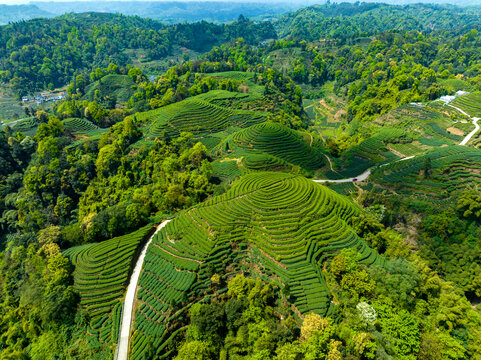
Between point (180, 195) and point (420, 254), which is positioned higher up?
point (180, 195)

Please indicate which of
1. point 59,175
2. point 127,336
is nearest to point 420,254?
point 127,336

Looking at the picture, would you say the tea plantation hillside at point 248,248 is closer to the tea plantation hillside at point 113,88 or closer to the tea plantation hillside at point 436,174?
the tea plantation hillside at point 436,174

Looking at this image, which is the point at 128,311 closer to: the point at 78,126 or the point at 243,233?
the point at 243,233

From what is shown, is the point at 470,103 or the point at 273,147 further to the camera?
the point at 470,103

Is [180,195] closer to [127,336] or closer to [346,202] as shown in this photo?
[127,336]

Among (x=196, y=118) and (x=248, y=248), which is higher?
(x=196, y=118)

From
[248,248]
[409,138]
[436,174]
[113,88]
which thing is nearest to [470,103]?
[409,138]
